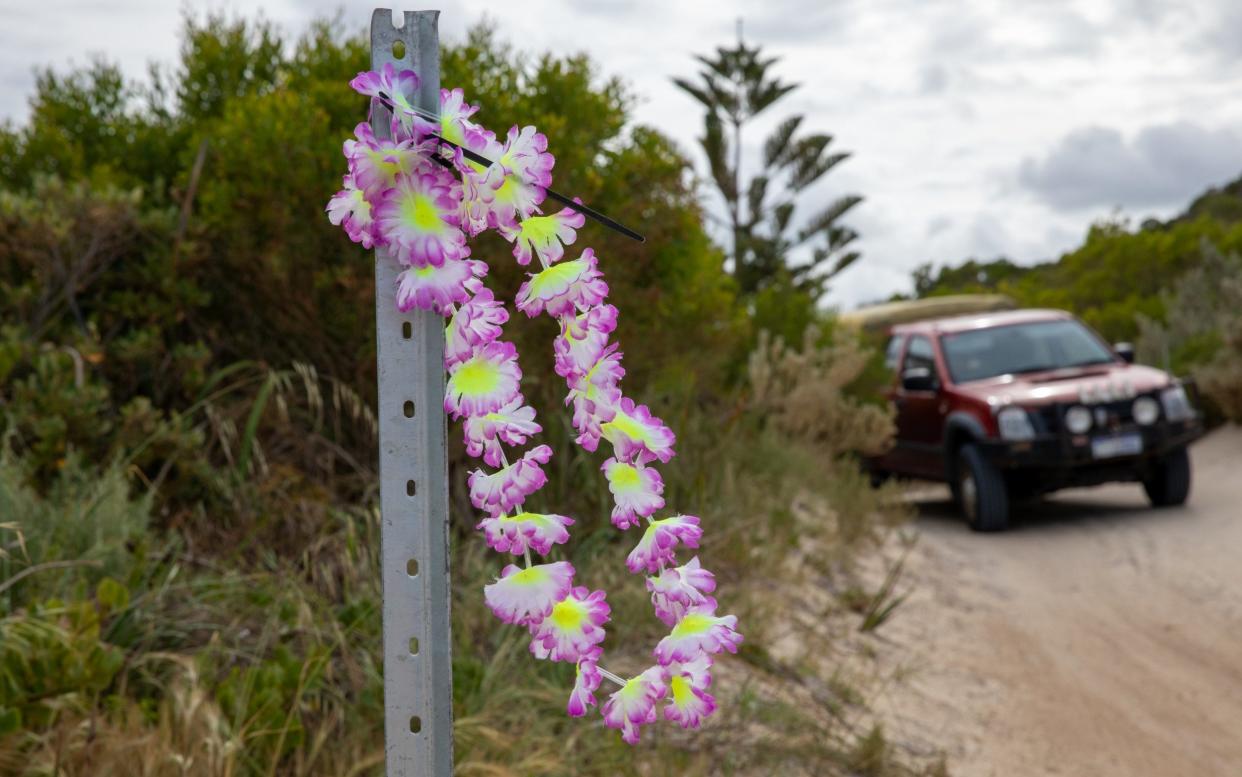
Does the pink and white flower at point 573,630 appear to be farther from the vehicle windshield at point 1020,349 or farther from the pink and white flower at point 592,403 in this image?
the vehicle windshield at point 1020,349

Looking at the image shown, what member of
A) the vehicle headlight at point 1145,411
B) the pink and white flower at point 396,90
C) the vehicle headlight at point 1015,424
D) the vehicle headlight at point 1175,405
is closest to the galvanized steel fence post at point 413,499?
the pink and white flower at point 396,90

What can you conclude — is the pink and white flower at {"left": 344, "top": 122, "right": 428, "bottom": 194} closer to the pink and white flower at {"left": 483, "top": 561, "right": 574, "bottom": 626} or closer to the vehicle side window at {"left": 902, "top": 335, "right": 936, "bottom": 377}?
the pink and white flower at {"left": 483, "top": 561, "right": 574, "bottom": 626}

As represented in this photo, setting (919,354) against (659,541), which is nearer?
(659,541)

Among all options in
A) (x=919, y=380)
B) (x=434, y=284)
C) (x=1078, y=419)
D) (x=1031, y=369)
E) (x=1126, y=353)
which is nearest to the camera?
(x=434, y=284)

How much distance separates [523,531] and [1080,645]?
5.64 m

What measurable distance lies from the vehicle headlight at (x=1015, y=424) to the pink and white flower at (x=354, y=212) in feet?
28.9

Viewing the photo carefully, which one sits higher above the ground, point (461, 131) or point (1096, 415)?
point (461, 131)

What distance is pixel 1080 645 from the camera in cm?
639

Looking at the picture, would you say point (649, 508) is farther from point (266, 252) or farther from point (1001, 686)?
point (266, 252)

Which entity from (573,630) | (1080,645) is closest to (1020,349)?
(1080,645)

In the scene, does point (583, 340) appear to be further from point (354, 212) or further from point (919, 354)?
point (919, 354)

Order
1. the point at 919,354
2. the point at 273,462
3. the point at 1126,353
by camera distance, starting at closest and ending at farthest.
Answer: the point at 273,462 → the point at 1126,353 → the point at 919,354

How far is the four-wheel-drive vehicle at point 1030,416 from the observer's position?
9.61 meters

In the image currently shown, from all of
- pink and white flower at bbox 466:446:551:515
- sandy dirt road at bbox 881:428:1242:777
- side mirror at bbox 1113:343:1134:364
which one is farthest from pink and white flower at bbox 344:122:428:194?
side mirror at bbox 1113:343:1134:364
